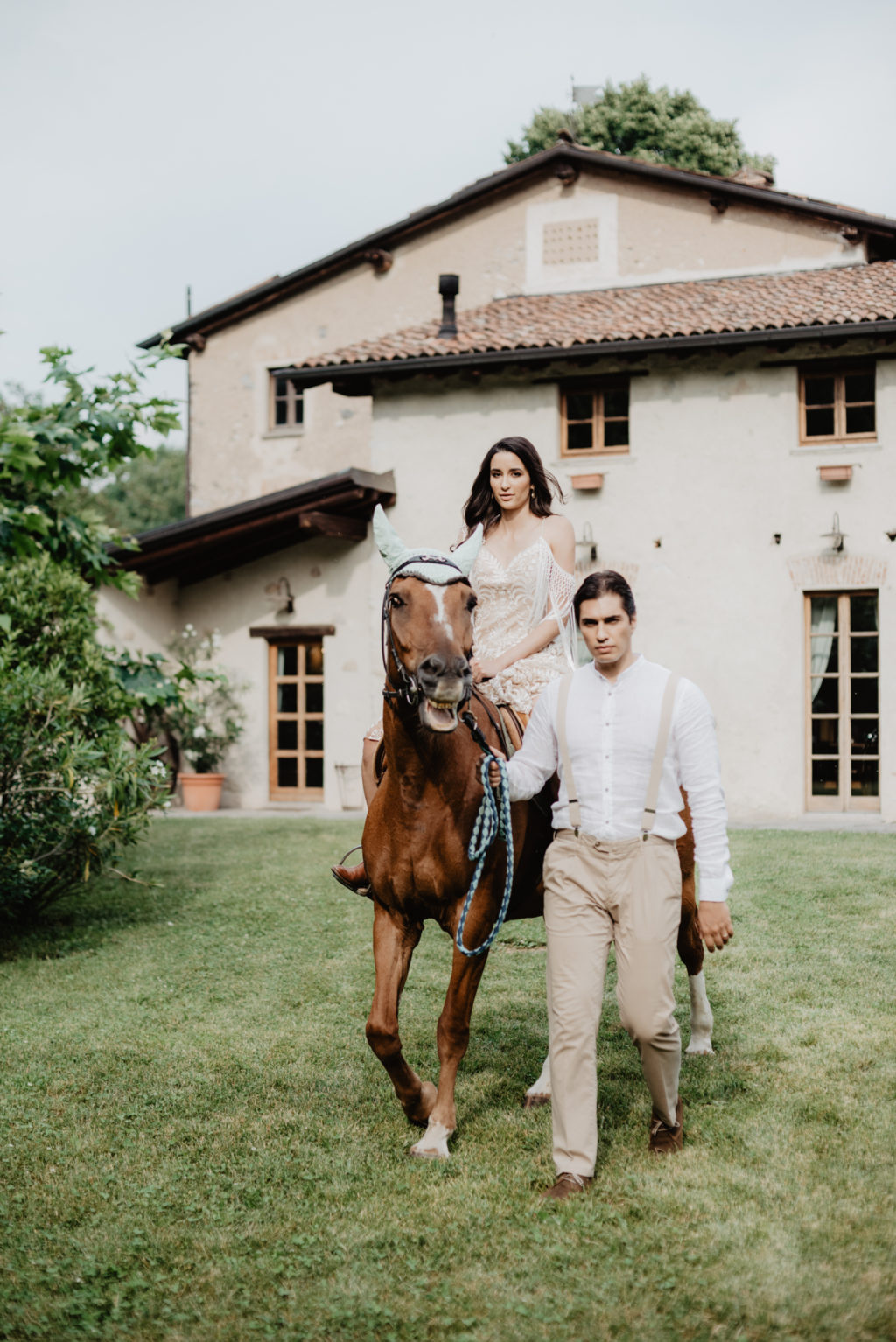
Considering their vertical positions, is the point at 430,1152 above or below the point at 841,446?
below

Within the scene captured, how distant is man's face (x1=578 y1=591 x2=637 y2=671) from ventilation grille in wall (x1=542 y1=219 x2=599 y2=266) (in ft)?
51.1

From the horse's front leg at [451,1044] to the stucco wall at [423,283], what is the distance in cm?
1543

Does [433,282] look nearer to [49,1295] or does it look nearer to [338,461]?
[338,461]

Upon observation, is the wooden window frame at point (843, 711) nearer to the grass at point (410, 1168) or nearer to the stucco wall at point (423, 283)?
the stucco wall at point (423, 283)

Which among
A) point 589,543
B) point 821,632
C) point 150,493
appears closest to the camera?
point 821,632

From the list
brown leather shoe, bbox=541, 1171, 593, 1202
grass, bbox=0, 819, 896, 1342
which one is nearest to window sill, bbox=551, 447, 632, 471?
grass, bbox=0, 819, 896, 1342

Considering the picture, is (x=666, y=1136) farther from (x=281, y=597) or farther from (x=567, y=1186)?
(x=281, y=597)

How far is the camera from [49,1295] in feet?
11.0

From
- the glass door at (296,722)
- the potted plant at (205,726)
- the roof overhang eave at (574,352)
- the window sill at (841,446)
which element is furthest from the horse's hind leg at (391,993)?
the glass door at (296,722)

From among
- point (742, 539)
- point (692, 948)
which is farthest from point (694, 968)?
point (742, 539)

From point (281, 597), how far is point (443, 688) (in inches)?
574

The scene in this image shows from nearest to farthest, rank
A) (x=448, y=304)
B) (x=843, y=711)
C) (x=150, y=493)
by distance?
1. (x=843, y=711)
2. (x=448, y=304)
3. (x=150, y=493)

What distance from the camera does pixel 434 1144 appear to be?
4336 millimetres

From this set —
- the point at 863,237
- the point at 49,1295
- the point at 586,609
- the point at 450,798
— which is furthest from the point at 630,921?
the point at 863,237
